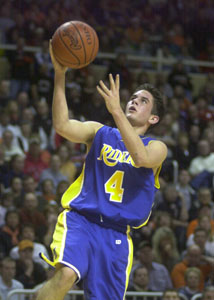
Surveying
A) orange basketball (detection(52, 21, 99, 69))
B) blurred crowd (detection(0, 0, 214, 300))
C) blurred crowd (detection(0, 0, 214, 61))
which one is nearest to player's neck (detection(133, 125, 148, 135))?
orange basketball (detection(52, 21, 99, 69))

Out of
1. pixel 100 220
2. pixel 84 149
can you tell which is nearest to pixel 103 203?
pixel 100 220

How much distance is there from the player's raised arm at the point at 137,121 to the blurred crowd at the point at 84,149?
3263 millimetres

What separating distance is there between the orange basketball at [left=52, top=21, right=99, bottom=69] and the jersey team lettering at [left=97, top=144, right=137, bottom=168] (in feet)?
2.42

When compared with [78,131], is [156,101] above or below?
above

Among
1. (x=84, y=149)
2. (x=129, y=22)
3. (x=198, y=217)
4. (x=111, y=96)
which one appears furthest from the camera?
(x=129, y=22)

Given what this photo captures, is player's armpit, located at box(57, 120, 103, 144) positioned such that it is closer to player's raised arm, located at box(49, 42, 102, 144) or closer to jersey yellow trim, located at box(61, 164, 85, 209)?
player's raised arm, located at box(49, 42, 102, 144)

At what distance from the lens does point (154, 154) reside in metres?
4.75

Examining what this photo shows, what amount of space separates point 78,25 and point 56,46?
0.28 m

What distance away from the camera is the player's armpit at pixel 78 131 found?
4648 mm

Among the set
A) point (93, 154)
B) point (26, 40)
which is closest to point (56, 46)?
point (93, 154)

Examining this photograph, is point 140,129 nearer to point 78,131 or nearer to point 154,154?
point 154,154

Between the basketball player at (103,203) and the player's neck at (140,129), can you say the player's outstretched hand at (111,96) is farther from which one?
the player's neck at (140,129)

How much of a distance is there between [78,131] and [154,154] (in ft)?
2.12

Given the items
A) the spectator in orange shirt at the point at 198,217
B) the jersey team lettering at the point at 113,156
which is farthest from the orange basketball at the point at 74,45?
the spectator in orange shirt at the point at 198,217
